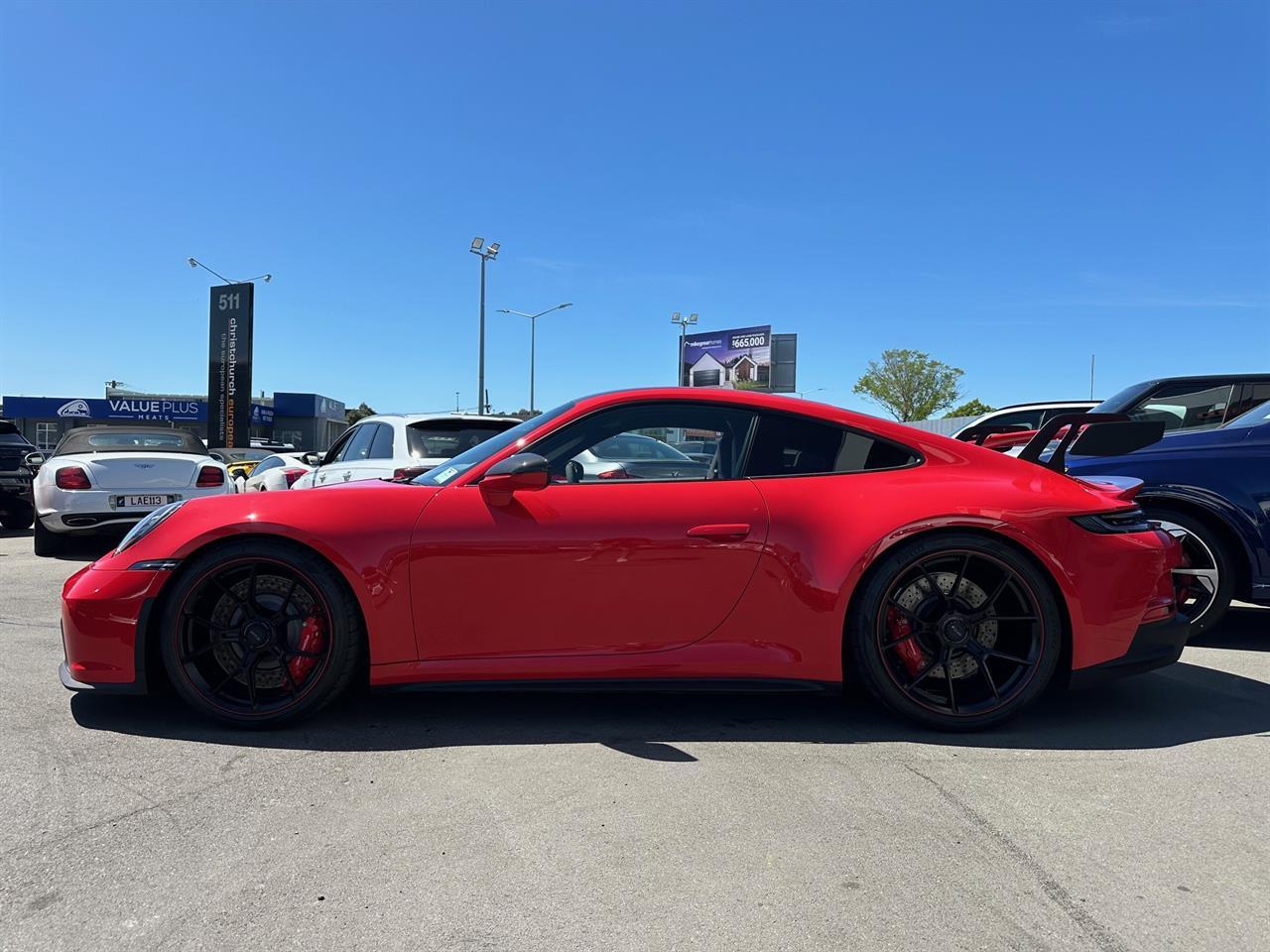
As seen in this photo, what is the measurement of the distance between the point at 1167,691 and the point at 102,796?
421cm

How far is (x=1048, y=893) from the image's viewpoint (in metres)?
2.08

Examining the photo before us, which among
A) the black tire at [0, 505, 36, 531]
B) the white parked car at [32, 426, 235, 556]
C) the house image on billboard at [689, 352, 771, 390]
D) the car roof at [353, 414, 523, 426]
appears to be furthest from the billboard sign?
the car roof at [353, 414, 523, 426]

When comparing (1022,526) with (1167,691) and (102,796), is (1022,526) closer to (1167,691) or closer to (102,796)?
(1167,691)

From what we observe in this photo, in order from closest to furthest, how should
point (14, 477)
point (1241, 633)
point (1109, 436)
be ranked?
point (1109, 436)
point (1241, 633)
point (14, 477)

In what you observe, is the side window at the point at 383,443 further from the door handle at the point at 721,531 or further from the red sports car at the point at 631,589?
the door handle at the point at 721,531

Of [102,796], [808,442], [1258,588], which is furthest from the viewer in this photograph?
[1258,588]

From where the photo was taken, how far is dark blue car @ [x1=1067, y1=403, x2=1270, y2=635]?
4516mm

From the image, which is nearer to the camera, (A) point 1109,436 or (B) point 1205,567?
(A) point 1109,436

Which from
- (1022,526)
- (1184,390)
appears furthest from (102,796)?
(1184,390)

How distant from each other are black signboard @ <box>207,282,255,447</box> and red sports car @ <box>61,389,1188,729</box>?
2934cm

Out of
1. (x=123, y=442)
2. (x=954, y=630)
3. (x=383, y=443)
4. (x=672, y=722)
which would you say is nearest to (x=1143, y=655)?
(x=954, y=630)

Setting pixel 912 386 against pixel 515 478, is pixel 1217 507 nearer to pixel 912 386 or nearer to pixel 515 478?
pixel 515 478

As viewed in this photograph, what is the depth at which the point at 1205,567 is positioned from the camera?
4594mm

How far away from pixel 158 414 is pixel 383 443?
55.1 meters
